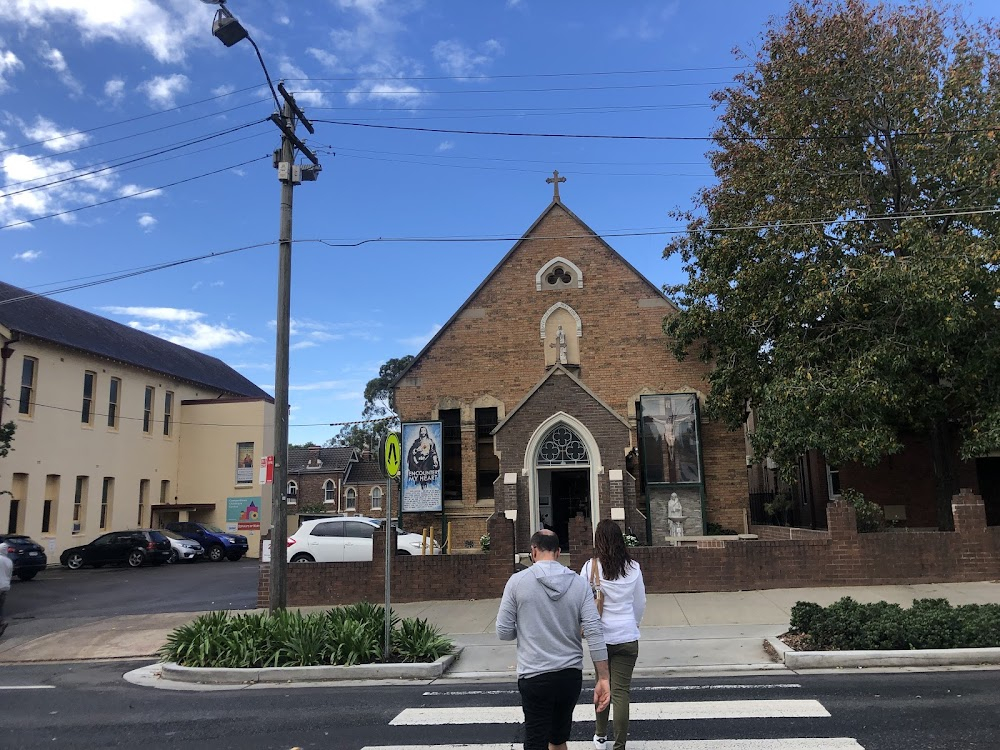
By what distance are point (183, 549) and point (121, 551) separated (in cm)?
226

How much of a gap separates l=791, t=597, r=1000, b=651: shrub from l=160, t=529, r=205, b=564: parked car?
24283mm

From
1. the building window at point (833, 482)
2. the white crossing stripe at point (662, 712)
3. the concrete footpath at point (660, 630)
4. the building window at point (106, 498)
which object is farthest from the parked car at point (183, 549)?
the white crossing stripe at point (662, 712)

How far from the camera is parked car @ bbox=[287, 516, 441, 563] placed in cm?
1730

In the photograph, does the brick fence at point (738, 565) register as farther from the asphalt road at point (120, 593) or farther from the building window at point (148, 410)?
the building window at point (148, 410)

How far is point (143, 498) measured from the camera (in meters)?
33.5

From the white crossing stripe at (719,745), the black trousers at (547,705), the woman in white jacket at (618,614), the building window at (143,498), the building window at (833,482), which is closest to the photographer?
the black trousers at (547,705)

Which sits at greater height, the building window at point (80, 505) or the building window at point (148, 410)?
the building window at point (148, 410)

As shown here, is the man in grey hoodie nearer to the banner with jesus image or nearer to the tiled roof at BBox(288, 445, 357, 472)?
the banner with jesus image

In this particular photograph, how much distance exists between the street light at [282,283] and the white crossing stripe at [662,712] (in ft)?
14.2

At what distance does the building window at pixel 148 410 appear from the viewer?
33.8m

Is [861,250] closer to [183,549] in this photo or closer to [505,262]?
[505,262]

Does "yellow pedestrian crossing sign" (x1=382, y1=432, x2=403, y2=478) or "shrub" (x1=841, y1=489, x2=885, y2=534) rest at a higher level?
"yellow pedestrian crossing sign" (x1=382, y1=432, x2=403, y2=478)

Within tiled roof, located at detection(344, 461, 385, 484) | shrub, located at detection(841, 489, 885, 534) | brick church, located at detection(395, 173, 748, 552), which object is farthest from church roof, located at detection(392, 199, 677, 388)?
tiled roof, located at detection(344, 461, 385, 484)

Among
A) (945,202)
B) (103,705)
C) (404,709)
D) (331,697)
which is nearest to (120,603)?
(103,705)
